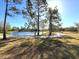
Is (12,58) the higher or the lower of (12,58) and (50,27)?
the lower

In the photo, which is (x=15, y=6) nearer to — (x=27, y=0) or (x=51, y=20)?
(x=27, y=0)

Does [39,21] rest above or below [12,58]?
above

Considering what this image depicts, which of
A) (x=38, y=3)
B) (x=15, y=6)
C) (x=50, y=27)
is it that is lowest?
(x=50, y=27)

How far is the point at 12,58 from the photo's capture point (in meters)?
9.59

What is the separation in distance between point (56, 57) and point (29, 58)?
69.9 inches

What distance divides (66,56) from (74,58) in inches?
23.8

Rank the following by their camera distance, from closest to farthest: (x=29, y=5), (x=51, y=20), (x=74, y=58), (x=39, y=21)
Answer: (x=74, y=58) → (x=29, y=5) → (x=39, y=21) → (x=51, y=20)

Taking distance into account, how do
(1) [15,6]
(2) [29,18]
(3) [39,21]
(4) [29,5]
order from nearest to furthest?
(1) [15,6] < (2) [29,18] < (4) [29,5] < (3) [39,21]

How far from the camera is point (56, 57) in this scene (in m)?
9.65

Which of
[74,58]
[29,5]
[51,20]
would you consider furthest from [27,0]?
[74,58]

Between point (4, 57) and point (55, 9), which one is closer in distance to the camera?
point (4, 57)

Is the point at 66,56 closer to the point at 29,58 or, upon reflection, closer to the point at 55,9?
the point at 29,58

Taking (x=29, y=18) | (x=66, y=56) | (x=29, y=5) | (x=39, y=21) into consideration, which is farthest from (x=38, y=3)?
(x=66, y=56)

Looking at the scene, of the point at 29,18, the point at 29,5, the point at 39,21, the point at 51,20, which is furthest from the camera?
the point at 51,20
